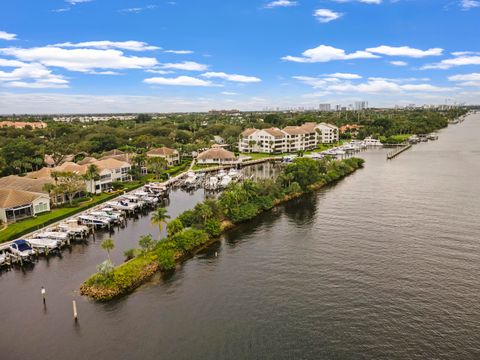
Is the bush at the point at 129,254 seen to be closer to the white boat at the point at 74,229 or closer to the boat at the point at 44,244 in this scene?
the boat at the point at 44,244

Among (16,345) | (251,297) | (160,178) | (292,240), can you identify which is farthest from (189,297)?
(160,178)

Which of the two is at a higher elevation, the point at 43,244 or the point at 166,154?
the point at 166,154

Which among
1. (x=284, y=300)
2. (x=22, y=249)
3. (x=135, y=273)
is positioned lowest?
(x=284, y=300)

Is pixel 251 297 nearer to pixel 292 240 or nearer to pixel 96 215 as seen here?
pixel 292 240

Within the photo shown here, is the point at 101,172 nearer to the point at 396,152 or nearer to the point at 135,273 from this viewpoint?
the point at 135,273

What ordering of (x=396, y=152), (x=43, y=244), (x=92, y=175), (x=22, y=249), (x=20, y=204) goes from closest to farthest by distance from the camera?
1. (x=22, y=249)
2. (x=43, y=244)
3. (x=20, y=204)
4. (x=92, y=175)
5. (x=396, y=152)

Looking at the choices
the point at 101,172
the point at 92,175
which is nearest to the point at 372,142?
the point at 101,172
